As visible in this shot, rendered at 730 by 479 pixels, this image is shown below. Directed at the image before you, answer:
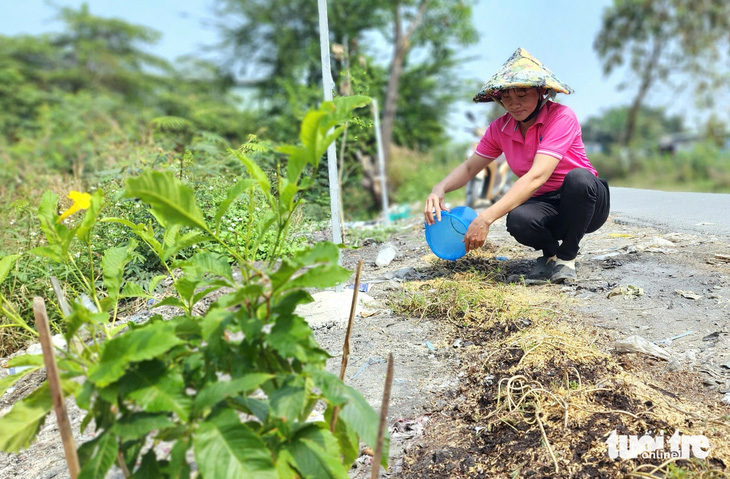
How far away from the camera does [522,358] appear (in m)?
2.10

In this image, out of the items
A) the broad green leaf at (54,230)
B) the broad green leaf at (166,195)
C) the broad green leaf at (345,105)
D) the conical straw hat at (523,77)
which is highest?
the conical straw hat at (523,77)

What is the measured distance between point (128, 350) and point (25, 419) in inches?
11.2

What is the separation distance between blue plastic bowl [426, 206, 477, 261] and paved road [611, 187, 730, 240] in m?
1.36

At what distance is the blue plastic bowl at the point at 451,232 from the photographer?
3.00 metres

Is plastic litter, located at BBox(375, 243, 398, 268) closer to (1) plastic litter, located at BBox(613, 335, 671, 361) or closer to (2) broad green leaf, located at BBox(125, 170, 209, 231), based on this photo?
(1) plastic litter, located at BBox(613, 335, 671, 361)

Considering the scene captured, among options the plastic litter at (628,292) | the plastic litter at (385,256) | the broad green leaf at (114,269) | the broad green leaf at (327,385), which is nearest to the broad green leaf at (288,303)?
the broad green leaf at (327,385)

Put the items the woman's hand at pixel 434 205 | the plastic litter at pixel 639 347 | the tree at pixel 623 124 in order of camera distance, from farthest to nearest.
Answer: the tree at pixel 623 124 < the woman's hand at pixel 434 205 < the plastic litter at pixel 639 347

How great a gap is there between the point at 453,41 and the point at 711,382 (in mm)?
12369

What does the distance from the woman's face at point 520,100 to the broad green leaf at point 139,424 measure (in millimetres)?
2175

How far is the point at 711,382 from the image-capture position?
1972mm

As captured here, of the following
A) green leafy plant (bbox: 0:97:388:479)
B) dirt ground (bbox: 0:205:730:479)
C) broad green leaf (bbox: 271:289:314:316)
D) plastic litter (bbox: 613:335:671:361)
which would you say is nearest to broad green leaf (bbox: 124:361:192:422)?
green leafy plant (bbox: 0:97:388:479)

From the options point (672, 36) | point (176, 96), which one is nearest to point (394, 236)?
point (176, 96)

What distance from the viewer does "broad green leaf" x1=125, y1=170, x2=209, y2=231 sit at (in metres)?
1.07

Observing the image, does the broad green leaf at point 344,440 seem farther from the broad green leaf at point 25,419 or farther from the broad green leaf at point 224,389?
the broad green leaf at point 25,419
